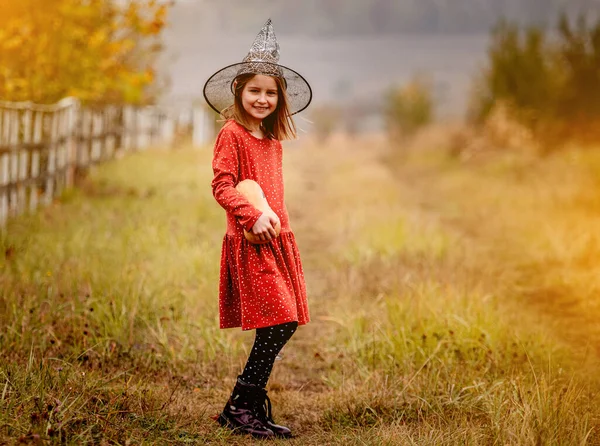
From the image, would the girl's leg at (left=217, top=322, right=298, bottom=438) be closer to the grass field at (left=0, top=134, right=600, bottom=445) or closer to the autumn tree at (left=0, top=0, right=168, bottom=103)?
the grass field at (left=0, top=134, right=600, bottom=445)

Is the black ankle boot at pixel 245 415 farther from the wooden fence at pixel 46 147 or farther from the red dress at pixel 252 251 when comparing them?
the wooden fence at pixel 46 147

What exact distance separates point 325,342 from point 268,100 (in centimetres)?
214

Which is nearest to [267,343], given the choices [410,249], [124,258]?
[124,258]

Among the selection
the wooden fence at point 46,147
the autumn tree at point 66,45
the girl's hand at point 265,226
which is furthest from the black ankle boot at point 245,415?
the autumn tree at point 66,45

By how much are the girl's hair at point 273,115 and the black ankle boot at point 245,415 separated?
3.90 ft

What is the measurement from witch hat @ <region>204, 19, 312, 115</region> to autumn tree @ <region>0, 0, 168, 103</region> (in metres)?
6.12

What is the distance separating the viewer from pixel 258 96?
3.61 metres

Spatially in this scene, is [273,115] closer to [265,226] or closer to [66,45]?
[265,226]

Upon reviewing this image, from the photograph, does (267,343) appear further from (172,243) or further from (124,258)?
(172,243)

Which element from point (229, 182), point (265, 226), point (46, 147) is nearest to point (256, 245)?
point (265, 226)

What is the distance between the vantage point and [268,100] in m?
3.62

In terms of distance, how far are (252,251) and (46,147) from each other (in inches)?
279

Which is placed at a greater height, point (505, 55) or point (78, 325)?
point (505, 55)

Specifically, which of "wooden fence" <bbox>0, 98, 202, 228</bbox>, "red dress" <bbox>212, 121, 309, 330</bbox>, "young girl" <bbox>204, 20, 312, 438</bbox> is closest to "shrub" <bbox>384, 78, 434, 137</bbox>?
"wooden fence" <bbox>0, 98, 202, 228</bbox>
